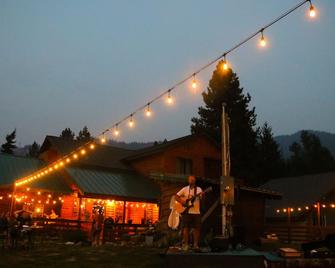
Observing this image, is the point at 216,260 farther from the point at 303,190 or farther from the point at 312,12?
the point at 303,190

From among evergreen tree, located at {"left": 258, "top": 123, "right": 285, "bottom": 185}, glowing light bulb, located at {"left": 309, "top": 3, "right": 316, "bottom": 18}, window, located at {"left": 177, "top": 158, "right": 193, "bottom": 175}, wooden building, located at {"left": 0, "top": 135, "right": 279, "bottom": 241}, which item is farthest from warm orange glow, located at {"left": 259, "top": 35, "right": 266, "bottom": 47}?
evergreen tree, located at {"left": 258, "top": 123, "right": 285, "bottom": 185}

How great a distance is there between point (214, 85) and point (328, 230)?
2862cm

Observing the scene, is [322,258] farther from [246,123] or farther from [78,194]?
[246,123]

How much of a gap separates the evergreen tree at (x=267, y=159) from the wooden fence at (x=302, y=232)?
58.1ft

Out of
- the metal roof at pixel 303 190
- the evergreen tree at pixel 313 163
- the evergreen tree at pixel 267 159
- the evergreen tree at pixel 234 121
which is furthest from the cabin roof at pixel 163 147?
the evergreen tree at pixel 313 163

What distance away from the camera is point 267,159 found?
4706 cm

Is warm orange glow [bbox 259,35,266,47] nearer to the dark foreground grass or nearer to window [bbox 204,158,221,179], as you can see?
the dark foreground grass

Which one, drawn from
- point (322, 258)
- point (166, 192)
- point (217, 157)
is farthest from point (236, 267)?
point (217, 157)

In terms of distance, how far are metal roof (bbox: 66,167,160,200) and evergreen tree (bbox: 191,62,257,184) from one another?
15370 mm

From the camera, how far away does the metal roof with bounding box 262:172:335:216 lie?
27172 millimetres

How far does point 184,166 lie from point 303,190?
29.6 ft

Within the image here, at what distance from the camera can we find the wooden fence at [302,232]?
22.7m

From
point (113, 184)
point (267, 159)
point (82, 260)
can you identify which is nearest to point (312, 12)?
point (82, 260)

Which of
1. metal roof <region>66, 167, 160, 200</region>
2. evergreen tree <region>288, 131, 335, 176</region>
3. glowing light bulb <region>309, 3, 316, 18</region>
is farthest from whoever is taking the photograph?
evergreen tree <region>288, 131, 335, 176</region>
